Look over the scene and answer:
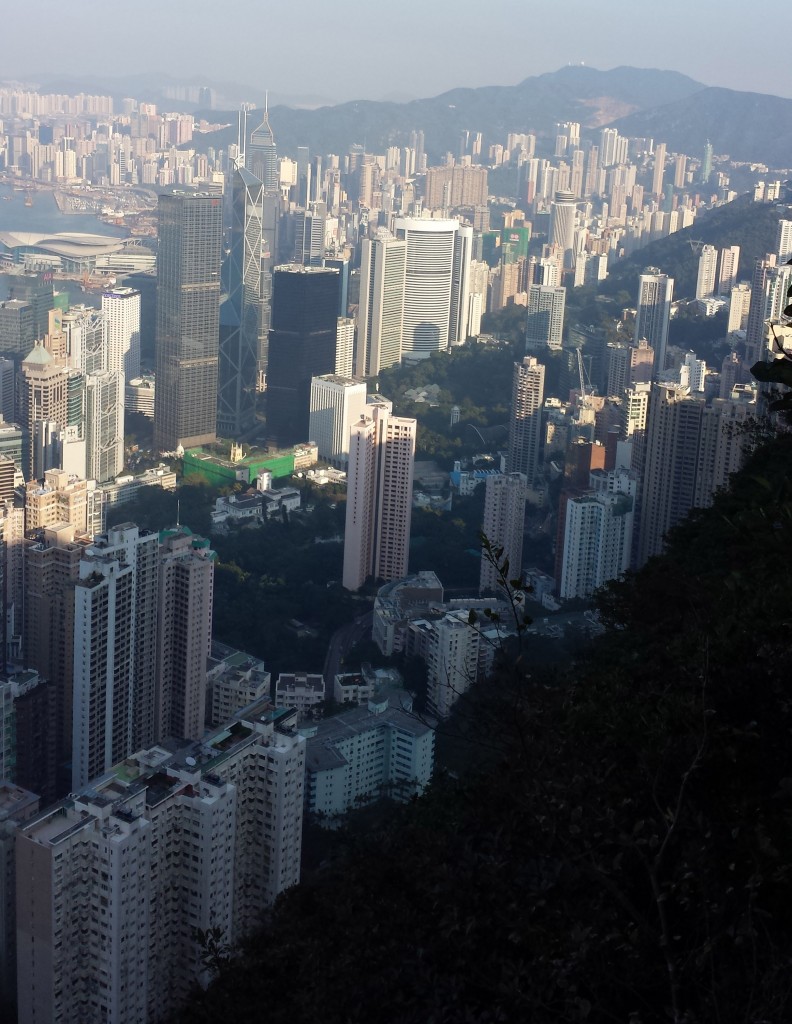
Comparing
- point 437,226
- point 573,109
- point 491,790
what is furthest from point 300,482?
point 573,109

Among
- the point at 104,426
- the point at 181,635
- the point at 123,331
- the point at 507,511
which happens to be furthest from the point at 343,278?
the point at 181,635

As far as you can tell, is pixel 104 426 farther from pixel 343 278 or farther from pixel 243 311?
pixel 343 278

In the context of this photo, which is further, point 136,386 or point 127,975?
point 136,386

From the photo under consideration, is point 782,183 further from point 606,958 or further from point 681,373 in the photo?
point 606,958

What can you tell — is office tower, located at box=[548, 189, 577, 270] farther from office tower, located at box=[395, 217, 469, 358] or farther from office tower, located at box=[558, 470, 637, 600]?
office tower, located at box=[558, 470, 637, 600]

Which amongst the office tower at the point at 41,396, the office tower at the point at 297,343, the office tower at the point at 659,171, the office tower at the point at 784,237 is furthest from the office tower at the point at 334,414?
the office tower at the point at 659,171

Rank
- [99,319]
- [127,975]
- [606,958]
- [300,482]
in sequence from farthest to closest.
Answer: [99,319] < [300,482] < [127,975] < [606,958]

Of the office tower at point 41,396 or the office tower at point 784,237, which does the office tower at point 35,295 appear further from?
the office tower at point 784,237

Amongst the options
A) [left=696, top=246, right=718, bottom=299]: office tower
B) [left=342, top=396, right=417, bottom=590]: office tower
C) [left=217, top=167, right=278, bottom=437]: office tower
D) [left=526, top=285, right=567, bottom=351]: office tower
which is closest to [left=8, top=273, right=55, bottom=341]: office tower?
[left=217, top=167, right=278, bottom=437]: office tower
